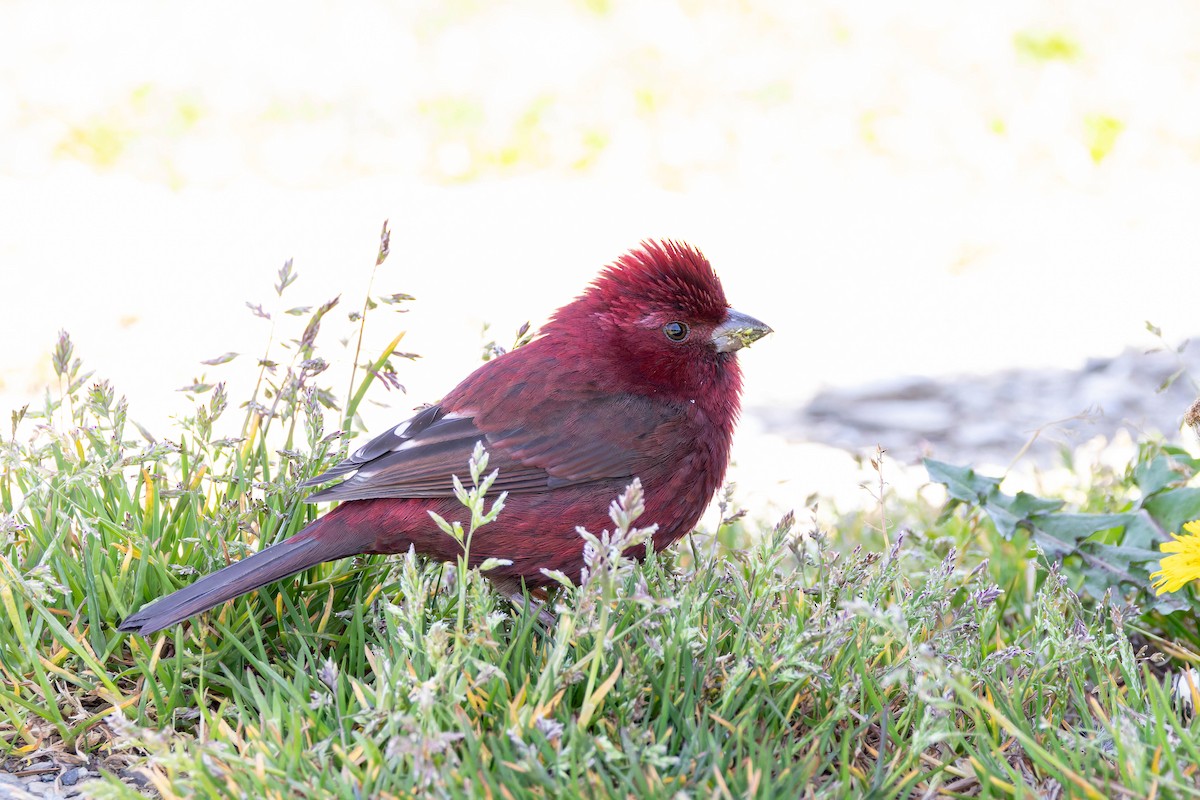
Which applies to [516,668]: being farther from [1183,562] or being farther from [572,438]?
[1183,562]

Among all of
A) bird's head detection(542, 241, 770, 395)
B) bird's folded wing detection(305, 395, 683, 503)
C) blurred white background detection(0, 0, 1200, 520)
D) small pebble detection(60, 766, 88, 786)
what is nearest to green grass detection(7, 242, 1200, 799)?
small pebble detection(60, 766, 88, 786)

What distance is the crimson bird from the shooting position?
10.5ft

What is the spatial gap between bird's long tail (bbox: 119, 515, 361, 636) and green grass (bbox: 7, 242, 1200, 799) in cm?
10

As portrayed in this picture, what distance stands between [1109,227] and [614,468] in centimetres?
674

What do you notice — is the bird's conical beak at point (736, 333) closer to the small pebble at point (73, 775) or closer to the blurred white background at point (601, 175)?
the small pebble at point (73, 775)

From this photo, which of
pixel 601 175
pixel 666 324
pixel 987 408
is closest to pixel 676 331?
pixel 666 324

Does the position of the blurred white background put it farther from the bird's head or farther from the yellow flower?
the yellow flower

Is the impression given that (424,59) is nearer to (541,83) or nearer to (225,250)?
(541,83)

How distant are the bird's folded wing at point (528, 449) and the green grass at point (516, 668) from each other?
0.80 ft

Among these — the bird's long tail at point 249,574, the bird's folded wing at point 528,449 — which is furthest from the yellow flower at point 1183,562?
the bird's long tail at point 249,574

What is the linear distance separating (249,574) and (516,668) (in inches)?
25.9

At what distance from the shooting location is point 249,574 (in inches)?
116

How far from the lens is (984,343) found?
291 inches

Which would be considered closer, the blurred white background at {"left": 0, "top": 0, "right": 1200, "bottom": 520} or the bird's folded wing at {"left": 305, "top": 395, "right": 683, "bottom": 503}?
the bird's folded wing at {"left": 305, "top": 395, "right": 683, "bottom": 503}
